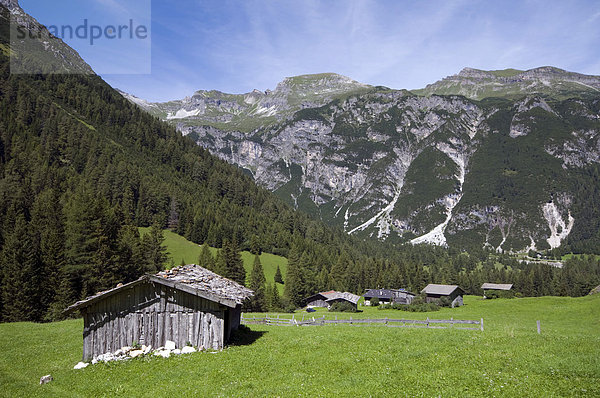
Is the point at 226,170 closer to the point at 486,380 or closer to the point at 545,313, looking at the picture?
the point at 545,313

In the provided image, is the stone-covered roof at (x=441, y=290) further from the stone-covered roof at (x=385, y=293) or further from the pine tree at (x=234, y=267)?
the pine tree at (x=234, y=267)

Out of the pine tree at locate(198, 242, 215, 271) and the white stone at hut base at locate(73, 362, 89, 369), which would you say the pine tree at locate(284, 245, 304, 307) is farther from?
the white stone at hut base at locate(73, 362, 89, 369)

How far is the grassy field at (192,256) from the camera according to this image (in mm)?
103438

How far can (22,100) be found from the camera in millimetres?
145250

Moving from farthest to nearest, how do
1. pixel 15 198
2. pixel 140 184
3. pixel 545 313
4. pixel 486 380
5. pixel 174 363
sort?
1. pixel 140 184
2. pixel 15 198
3. pixel 545 313
4. pixel 174 363
5. pixel 486 380

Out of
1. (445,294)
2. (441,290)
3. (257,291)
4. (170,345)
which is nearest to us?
(170,345)

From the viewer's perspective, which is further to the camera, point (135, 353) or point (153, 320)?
point (153, 320)

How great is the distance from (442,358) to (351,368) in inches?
218

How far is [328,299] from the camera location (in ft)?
332

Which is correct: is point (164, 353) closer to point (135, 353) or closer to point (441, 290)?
point (135, 353)

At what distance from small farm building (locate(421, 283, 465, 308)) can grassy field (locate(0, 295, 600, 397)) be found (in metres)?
91.0

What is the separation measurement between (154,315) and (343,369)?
45.1 ft

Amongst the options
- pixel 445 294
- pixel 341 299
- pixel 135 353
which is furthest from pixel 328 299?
pixel 135 353

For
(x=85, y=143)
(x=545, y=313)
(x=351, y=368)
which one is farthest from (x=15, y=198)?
(x=545, y=313)
